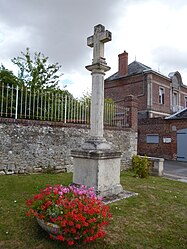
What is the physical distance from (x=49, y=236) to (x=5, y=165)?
171 inches

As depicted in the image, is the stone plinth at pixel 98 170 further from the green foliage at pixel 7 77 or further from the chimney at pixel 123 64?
the chimney at pixel 123 64

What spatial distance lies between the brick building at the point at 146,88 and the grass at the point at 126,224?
16.1 meters

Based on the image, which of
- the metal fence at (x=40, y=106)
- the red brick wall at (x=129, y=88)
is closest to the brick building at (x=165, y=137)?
the red brick wall at (x=129, y=88)

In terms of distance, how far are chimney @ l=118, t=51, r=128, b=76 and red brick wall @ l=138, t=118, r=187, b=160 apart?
6.68m

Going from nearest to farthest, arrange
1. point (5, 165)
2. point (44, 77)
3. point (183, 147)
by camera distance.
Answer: point (5, 165) < point (44, 77) < point (183, 147)

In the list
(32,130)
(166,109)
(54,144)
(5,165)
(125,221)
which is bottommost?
(125,221)

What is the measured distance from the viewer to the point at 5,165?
6.65 metres

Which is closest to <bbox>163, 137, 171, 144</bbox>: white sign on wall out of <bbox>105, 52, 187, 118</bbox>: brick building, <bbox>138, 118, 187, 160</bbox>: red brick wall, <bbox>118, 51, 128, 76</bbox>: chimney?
<bbox>138, 118, 187, 160</bbox>: red brick wall

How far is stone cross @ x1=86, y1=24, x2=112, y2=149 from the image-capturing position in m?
4.83

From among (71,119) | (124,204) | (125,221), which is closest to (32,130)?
(71,119)

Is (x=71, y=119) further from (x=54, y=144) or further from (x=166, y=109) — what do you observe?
(x=166, y=109)

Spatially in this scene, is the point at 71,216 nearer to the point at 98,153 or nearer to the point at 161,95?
the point at 98,153

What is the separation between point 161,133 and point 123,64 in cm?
888

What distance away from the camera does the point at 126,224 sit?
346 centimetres
